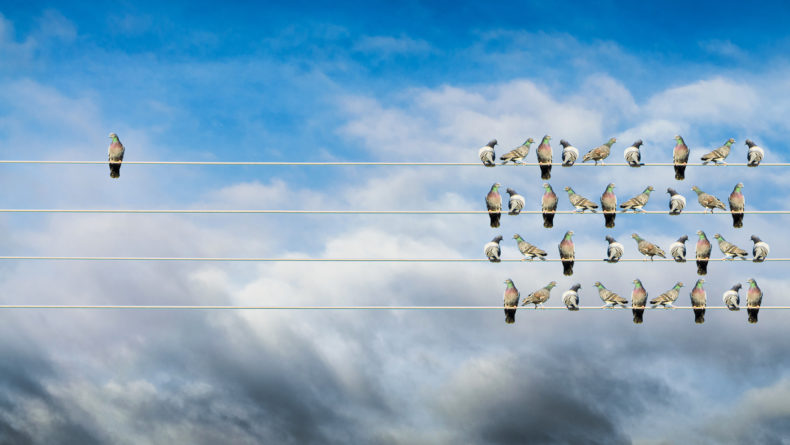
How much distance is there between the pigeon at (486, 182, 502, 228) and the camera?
28875 millimetres

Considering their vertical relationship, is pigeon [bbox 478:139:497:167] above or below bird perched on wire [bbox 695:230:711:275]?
above

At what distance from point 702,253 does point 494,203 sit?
18.0 feet

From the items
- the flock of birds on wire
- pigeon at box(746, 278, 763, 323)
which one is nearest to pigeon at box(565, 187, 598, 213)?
the flock of birds on wire

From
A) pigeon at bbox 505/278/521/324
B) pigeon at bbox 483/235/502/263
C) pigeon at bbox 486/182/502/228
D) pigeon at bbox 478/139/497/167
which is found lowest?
pigeon at bbox 505/278/521/324

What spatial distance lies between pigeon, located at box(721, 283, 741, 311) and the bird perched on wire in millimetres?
1033

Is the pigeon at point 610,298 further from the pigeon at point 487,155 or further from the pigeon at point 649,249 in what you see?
the pigeon at point 487,155

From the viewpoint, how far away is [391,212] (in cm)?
2512

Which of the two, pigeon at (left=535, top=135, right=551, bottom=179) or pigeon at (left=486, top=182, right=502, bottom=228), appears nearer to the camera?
pigeon at (left=486, top=182, right=502, bottom=228)

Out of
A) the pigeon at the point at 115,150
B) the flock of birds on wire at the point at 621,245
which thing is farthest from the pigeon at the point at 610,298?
the pigeon at the point at 115,150

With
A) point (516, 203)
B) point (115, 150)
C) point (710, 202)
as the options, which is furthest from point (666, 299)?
point (115, 150)

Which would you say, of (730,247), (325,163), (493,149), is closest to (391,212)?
(325,163)

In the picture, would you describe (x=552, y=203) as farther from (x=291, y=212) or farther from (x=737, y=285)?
(x=291, y=212)

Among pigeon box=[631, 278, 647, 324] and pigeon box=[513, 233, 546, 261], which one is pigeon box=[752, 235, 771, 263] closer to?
pigeon box=[631, 278, 647, 324]

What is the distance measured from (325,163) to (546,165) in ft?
22.0
